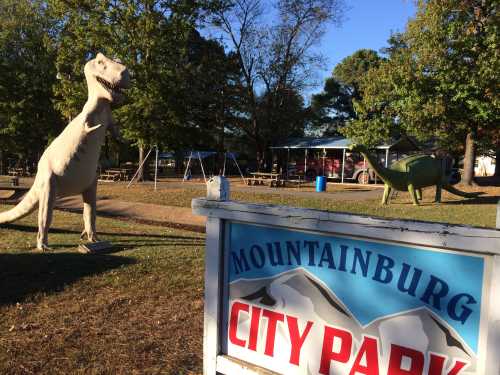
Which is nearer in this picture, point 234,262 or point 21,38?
point 234,262

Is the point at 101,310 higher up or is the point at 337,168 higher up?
the point at 337,168

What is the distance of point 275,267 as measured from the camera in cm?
221

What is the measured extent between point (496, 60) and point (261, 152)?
67.0 feet

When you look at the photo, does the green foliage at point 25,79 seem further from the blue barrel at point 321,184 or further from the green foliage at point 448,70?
the green foliage at point 448,70

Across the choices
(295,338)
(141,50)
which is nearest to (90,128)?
(295,338)

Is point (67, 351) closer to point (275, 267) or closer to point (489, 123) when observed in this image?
point (275, 267)

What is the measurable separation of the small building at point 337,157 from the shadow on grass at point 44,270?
2264 cm

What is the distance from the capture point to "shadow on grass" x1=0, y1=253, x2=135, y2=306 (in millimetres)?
4594

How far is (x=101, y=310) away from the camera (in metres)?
4.11

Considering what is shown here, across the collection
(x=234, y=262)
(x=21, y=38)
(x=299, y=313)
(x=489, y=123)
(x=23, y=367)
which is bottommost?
(x=23, y=367)

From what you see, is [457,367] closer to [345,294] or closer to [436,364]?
[436,364]

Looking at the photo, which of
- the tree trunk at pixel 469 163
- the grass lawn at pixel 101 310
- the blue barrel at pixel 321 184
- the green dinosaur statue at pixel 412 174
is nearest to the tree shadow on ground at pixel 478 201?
the green dinosaur statue at pixel 412 174

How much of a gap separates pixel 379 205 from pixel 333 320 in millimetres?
13105

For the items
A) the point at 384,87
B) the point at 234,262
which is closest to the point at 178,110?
the point at 384,87
